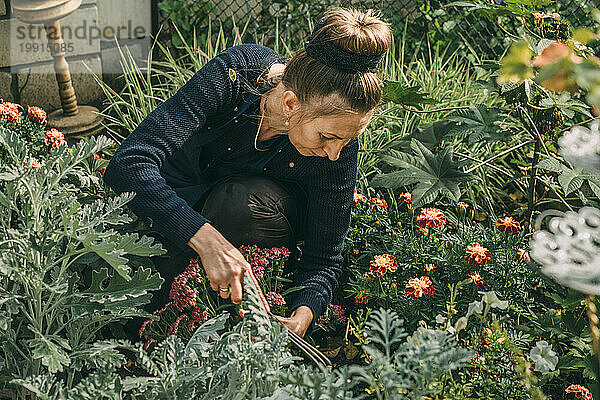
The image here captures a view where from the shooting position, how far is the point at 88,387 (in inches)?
48.0

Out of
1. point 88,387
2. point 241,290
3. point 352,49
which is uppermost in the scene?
point 352,49

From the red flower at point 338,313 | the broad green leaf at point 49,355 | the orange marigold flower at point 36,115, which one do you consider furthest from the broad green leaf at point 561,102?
the orange marigold flower at point 36,115

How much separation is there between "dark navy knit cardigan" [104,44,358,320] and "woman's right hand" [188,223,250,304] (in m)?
0.05

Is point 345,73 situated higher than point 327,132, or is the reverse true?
point 345,73

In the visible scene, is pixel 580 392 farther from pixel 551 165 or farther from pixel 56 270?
pixel 56 270

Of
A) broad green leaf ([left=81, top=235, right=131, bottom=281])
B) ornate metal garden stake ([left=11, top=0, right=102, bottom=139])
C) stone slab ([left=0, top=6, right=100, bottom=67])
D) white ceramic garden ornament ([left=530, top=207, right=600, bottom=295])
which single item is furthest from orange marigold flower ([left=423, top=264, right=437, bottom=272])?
stone slab ([left=0, top=6, right=100, bottom=67])

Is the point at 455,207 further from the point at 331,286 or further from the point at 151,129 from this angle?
the point at 151,129

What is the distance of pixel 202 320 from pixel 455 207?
117cm

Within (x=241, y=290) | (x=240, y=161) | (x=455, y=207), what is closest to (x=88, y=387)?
(x=241, y=290)

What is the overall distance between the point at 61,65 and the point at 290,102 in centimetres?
189

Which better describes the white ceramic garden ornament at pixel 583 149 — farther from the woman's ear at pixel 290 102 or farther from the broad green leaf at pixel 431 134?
the broad green leaf at pixel 431 134

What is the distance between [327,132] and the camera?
181cm

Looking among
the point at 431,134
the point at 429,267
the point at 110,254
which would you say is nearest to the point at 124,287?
the point at 110,254

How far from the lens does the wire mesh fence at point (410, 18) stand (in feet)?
12.4
